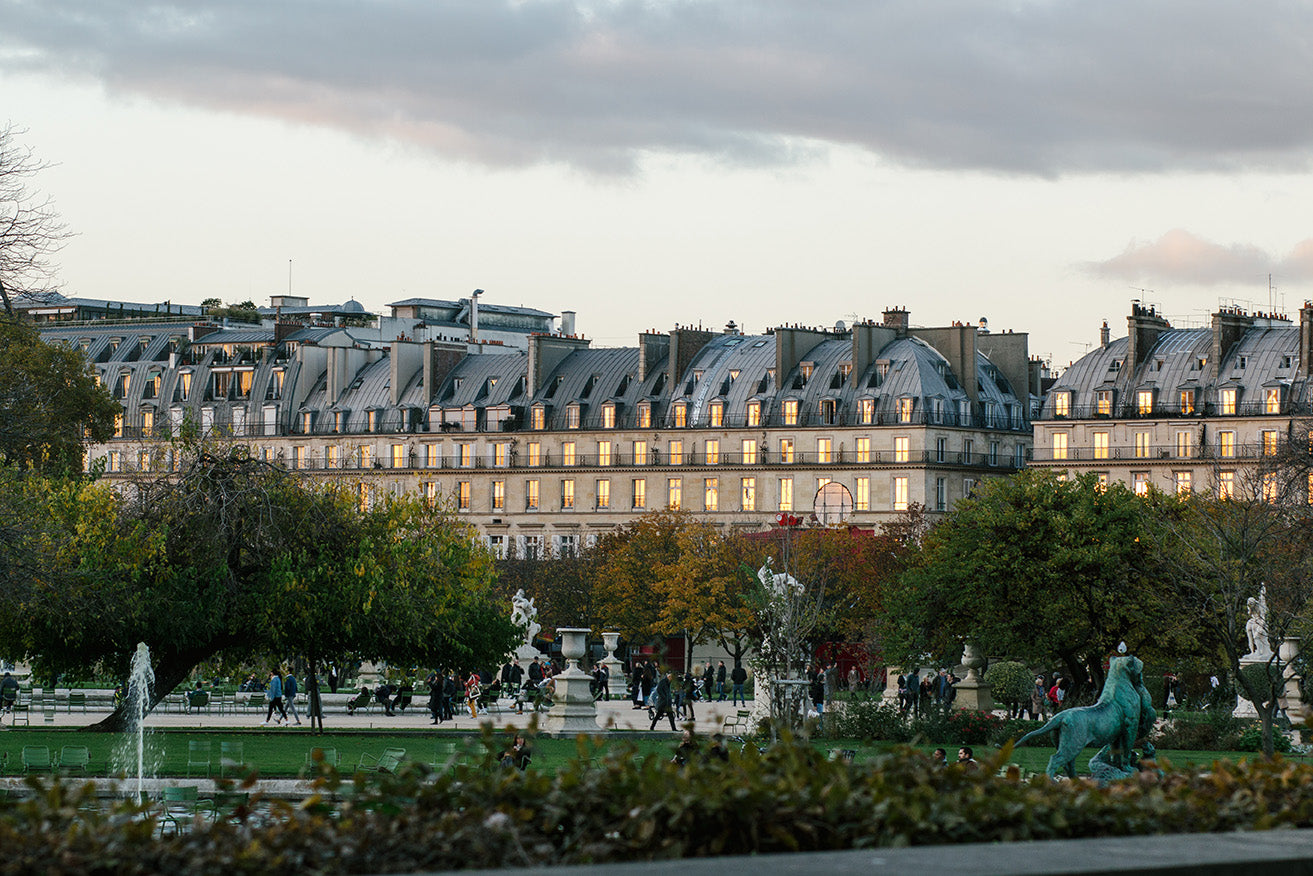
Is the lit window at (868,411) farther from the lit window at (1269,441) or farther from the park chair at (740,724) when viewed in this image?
the park chair at (740,724)

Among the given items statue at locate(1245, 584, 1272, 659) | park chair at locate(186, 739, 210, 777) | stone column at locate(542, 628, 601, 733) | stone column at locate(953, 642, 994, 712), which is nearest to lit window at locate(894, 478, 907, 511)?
statue at locate(1245, 584, 1272, 659)

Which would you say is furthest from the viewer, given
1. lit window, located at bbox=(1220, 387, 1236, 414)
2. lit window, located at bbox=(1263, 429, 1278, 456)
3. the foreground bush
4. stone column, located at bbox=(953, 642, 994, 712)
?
lit window, located at bbox=(1220, 387, 1236, 414)

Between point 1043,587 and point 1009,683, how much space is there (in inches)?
111

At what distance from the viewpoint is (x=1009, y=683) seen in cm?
4797

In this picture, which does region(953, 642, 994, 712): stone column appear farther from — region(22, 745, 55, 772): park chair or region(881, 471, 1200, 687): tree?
region(22, 745, 55, 772): park chair

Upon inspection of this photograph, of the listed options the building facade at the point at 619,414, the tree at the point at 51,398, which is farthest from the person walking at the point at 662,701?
the building facade at the point at 619,414

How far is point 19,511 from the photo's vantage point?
108 ft

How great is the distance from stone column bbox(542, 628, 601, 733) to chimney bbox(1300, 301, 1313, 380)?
5582 centimetres

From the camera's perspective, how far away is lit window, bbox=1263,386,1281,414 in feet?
299

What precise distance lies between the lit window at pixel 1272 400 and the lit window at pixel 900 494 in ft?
56.3

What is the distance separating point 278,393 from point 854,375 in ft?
109

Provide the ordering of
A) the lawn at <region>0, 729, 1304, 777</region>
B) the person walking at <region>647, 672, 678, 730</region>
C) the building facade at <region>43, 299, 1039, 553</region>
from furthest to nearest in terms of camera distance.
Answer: the building facade at <region>43, 299, 1039, 553</region> → the person walking at <region>647, 672, 678, 730</region> → the lawn at <region>0, 729, 1304, 777</region>

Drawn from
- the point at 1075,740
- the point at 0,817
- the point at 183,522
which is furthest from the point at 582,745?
the point at 183,522

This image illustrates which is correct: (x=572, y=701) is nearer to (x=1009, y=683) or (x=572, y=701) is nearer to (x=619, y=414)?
(x=1009, y=683)
